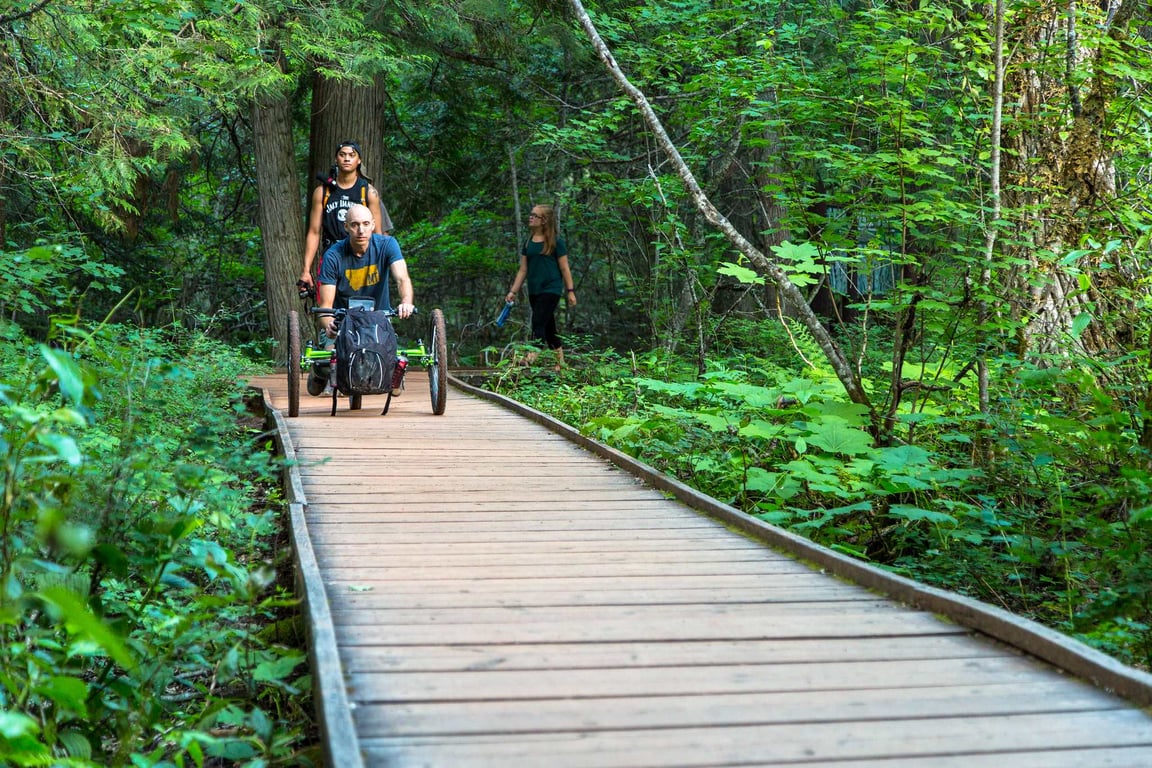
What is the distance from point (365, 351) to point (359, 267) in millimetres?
1034

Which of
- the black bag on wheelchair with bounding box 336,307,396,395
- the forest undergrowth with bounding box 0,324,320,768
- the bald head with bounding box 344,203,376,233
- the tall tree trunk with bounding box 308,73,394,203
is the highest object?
the tall tree trunk with bounding box 308,73,394,203

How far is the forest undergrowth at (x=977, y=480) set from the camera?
5.29 m

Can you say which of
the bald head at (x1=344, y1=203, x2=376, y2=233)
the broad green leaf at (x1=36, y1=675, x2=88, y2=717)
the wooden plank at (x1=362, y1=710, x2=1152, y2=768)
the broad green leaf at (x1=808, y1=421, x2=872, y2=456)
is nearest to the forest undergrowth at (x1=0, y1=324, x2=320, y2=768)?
the broad green leaf at (x1=36, y1=675, x2=88, y2=717)

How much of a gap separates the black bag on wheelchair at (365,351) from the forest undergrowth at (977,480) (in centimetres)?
171

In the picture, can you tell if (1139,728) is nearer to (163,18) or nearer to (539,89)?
(163,18)

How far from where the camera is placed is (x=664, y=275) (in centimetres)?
1614

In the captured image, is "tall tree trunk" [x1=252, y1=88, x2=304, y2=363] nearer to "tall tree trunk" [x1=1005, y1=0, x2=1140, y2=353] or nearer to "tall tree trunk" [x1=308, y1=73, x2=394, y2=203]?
"tall tree trunk" [x1=308, y1=73, x2=394, y2=203]

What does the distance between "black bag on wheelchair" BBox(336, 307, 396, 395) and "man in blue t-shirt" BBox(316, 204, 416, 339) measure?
493mm

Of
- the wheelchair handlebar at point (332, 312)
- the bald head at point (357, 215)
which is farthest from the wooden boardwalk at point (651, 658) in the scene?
the bald head at point (357, 215)

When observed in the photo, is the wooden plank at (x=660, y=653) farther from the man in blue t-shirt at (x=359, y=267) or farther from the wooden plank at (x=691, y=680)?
the man in blue t-shirt at (x=359, y=267)

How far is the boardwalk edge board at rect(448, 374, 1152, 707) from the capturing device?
3.45 metres

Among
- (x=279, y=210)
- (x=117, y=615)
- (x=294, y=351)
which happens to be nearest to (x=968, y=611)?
(x=117, y=615)

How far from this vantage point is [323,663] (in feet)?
11.1

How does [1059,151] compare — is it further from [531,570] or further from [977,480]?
[531,570]
